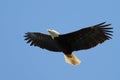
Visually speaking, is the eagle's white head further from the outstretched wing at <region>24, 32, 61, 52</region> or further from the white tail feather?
the white tail feather

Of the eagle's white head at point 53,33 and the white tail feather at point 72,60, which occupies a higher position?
the eagle's white head at point 53,33

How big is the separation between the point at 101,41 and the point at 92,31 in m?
0.45

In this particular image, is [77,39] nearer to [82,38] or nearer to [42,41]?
[82,38]

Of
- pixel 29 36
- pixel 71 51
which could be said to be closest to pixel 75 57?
pixel 71 51

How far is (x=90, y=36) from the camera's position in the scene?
29.0m

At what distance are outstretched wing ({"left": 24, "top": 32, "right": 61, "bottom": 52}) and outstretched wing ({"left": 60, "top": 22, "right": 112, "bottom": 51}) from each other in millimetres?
610

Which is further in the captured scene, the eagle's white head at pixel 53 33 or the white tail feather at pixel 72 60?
the white tail feather at pixel 72 60

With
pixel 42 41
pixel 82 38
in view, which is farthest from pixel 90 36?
pixel 42 41

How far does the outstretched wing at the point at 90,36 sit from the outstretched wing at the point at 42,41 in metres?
0.61

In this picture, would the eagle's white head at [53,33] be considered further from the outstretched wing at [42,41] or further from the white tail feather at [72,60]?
the white tail feather at [72,60]

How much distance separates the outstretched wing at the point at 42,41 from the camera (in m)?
29.5

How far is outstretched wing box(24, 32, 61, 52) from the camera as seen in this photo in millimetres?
29516

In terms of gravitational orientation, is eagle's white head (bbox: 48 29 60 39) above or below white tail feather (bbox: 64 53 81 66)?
above

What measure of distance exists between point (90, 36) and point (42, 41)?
1877 millimetres
